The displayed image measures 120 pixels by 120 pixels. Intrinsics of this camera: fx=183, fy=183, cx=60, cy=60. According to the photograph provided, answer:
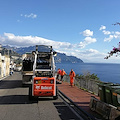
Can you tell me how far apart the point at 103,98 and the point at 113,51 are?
270 cm

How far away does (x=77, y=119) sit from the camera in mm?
Result: 7316

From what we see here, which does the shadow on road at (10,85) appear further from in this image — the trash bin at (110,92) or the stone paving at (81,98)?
the trash bin at (110,92)

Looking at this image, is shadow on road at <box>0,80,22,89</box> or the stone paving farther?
shadow on road at <box>0,80,22,89</box>

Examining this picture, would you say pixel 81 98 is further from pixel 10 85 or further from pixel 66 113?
pixel 10 85

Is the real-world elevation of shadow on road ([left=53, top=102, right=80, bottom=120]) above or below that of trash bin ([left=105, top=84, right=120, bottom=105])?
below

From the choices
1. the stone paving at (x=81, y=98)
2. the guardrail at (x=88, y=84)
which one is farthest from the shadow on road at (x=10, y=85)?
the stone paving at (x=81, y=98)

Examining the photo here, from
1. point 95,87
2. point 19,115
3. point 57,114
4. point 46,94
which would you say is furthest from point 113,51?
point 95,87

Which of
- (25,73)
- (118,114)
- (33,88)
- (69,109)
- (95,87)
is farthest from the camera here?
(25,73)

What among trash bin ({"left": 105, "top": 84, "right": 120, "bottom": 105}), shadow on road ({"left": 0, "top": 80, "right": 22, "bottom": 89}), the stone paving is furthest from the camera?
shadow on road ({"left": 0, "top": 80, "right": 22, "bottom": 89})

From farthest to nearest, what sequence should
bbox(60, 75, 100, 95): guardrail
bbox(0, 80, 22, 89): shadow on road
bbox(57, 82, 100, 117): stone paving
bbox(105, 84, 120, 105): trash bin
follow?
bbox(0, 80, 22, 89): shadow on road
bbox(60, 75, 100, 95): guardrail
bbox(57, 82, 100, 117): stone paving
bbox(105, 84, 120, 105): trash bin

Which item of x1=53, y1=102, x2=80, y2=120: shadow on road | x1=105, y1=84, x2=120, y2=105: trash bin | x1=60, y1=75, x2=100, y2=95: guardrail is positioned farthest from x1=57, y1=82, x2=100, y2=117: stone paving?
x1=105, y1=84, x2=120, y2=105: trash bin

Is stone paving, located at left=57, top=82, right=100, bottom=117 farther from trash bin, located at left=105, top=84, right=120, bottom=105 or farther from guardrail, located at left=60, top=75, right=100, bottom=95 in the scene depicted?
trash bin, located at left=105, top=84, right=120, bottom=105

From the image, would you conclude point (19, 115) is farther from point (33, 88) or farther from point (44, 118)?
point (33, 88)

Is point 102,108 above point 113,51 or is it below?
below
